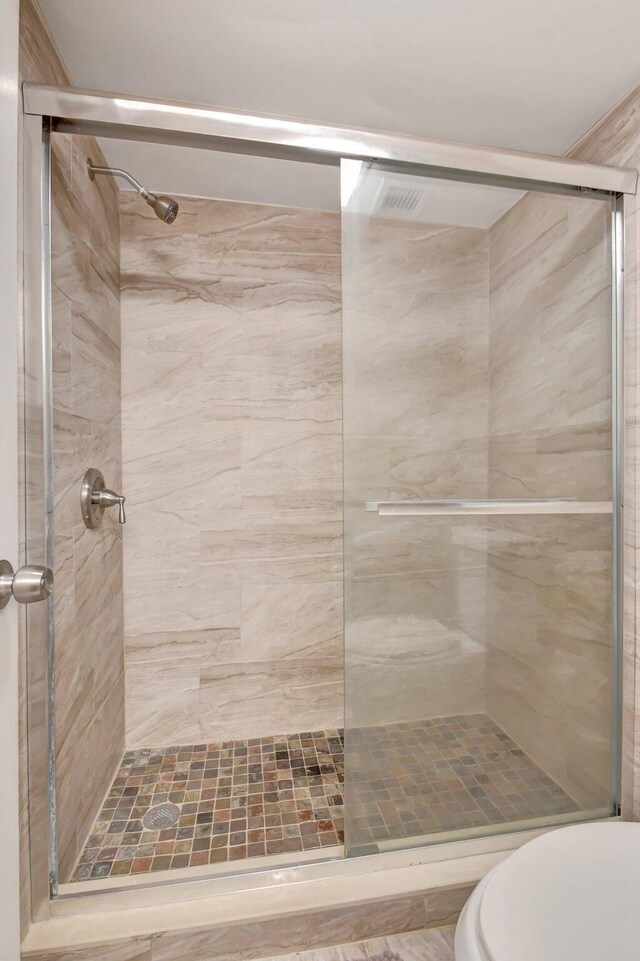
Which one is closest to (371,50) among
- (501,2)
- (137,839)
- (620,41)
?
(501,2)

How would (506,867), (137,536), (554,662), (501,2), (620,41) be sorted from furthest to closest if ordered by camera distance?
(137,536), (554,662), (620,41), (501,2), (506,867)

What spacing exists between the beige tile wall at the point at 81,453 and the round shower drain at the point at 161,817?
0.52 ft

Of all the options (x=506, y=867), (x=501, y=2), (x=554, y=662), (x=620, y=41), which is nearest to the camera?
(x=506, y=867)

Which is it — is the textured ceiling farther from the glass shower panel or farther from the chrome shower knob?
the chrome shower knob

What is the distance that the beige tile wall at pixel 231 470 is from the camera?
5.97 ft

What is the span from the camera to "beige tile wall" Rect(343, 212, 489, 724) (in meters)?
1.16

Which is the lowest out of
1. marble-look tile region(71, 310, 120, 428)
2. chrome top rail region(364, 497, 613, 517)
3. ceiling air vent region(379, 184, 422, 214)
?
chrome top rail region(364, 497, 613, 517)

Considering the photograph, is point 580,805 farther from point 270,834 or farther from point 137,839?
point 137,839

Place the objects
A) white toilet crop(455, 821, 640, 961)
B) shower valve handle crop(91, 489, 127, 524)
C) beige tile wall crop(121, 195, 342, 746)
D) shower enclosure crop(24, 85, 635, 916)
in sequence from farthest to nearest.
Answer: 1. beige tile wall crop(121, 195, 342, 746)
2. shower valve handle crop(91, 489, 127, 524)
3. shower enclosure crop(24, 85, 635, 916)
4. white toilet crop(455, 821, 640, 961)

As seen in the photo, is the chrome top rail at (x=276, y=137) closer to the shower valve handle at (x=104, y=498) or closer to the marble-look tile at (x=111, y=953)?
the shower valve handle at (x=104, y=498)

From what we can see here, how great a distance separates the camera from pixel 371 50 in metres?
1.13

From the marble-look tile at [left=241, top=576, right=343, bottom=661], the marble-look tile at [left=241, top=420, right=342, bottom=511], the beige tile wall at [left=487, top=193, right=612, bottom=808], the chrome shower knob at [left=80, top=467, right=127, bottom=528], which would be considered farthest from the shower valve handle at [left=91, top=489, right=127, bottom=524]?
the beige tile wall at [left=487, top=193, right=612, bottom=808]

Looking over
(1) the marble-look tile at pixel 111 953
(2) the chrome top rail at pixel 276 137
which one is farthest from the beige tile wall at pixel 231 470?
(1) the marble-look tile at pixel 111 953

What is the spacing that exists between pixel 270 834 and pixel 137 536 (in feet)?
3.51
